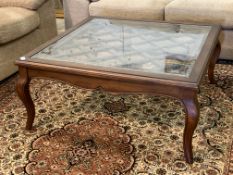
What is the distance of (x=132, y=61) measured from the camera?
61.6 inches

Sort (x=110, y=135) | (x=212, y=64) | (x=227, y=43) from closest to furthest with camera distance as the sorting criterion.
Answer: (x=110, y=135) < (x=212, y=64) < (x=227, y=43)

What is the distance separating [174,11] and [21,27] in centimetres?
112

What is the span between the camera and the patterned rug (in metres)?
1.50

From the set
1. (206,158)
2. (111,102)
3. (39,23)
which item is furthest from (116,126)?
(39,23)

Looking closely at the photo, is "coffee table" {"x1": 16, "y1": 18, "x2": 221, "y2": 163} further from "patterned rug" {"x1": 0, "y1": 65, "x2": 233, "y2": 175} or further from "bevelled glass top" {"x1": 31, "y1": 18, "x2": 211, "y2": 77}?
"patterned rug" {"x1": 0, "y1": 65, "x2": 233, "y2": 175}

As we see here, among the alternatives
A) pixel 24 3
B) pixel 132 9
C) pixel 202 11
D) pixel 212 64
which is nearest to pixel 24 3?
pixel 24 3

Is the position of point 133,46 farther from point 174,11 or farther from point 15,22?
point 15,22

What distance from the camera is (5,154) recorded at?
5.28 ft

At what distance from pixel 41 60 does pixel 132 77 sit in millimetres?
465

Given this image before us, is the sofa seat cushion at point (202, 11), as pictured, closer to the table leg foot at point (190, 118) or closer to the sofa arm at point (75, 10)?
the sofa arm at point (75, 10)

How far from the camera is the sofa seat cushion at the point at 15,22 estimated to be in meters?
2.22

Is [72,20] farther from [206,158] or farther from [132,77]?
[206,158]

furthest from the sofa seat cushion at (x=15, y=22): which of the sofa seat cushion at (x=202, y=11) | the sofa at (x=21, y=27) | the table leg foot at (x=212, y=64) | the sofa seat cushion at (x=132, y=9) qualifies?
the table leg foot at (x=212, y=64)

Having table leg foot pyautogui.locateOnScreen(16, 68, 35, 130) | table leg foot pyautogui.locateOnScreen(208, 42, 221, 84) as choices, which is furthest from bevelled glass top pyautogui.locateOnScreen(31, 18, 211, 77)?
table leg foot pyautogui.locateOnScreen(208, 42, 221, 84)
